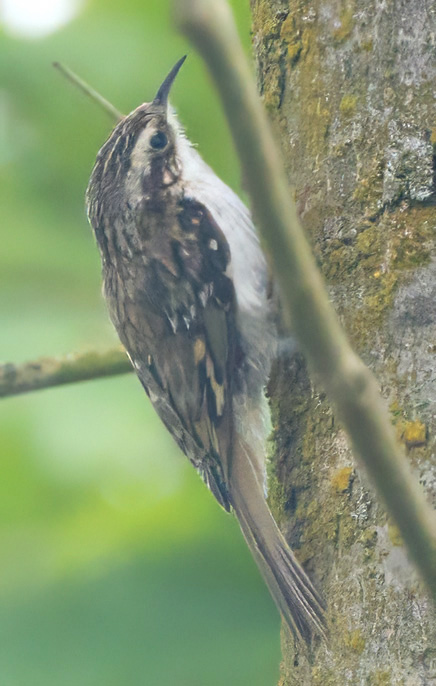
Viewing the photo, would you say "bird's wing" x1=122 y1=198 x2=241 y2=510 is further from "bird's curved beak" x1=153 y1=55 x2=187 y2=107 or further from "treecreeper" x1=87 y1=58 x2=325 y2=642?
"bird's curved beak" x1=153 y1=55 x2=187 y2=107

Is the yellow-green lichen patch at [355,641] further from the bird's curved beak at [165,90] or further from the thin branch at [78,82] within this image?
the bird's curved beak at [165,90]

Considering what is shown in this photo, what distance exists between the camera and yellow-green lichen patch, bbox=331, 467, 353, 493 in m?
1.61

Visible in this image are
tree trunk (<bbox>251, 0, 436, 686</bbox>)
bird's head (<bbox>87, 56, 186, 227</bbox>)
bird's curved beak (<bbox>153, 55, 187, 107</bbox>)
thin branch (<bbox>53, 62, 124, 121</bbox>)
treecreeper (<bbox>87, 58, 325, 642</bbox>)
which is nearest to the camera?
tree trunk (<bbox>251, 0, 436, 686</bbox>)

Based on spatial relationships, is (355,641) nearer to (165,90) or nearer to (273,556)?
(273,556)

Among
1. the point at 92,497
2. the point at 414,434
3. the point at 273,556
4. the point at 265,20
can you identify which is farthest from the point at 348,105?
the point at 92,497

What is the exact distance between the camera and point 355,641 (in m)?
1.47

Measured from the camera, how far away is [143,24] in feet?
12.0

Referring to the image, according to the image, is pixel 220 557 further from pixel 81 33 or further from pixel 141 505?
pixel 81 33

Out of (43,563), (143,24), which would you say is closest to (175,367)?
(43,563)

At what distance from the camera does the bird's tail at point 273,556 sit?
161 cm

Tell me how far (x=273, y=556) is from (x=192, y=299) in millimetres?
761

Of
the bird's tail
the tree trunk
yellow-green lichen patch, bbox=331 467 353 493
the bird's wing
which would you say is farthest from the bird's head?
yellow-green lichen patch, bbox=331 467 353 493

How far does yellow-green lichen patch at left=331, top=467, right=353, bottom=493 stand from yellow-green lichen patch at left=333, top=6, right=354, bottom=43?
2.72ft

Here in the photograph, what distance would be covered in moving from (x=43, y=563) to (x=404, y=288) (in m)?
2.05
